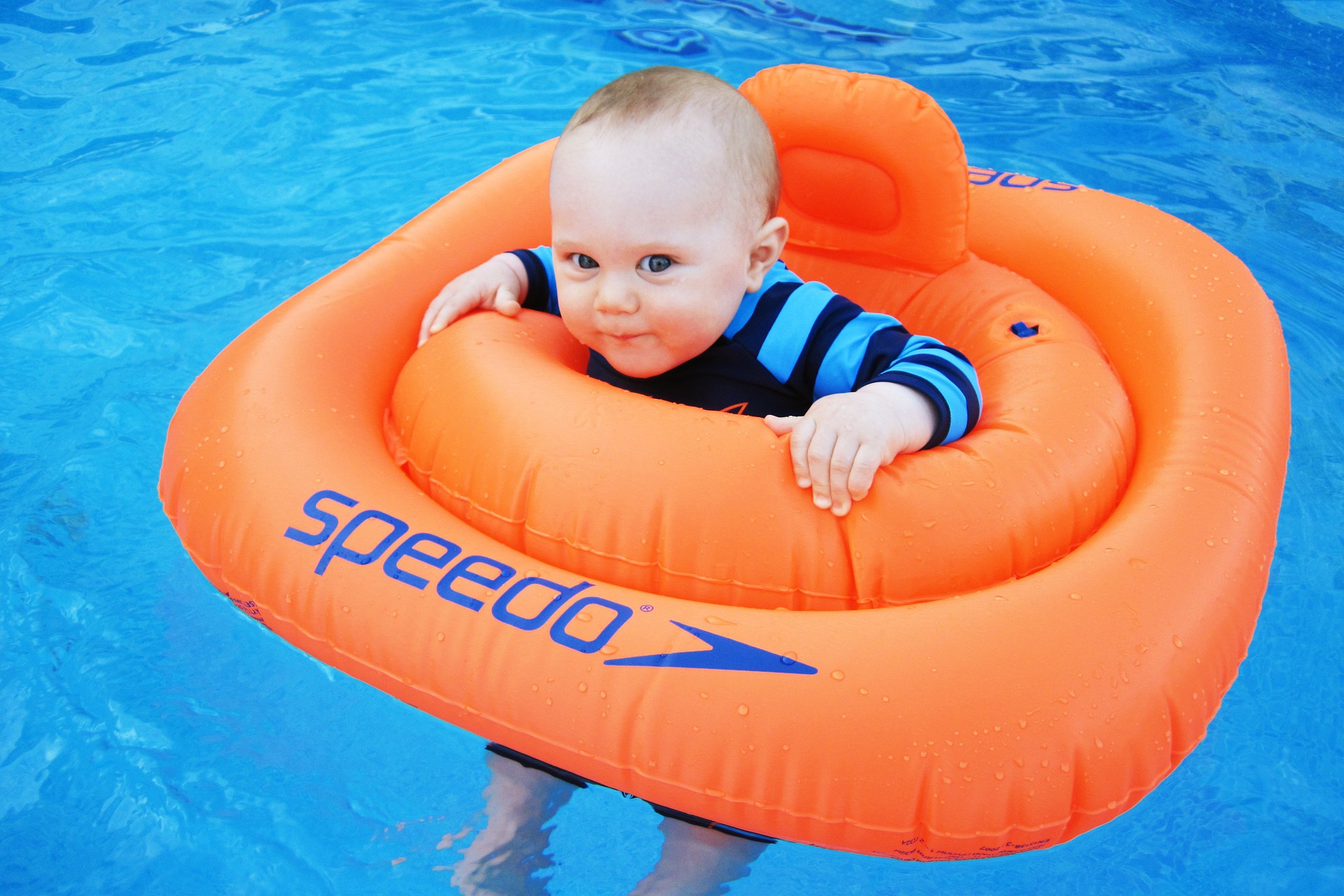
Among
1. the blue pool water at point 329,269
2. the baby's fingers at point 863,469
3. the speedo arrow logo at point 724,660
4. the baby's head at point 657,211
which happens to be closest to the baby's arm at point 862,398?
the baby's fingers at point 863,469

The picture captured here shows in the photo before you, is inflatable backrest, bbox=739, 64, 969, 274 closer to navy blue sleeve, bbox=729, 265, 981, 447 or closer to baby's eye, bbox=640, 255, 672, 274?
navy blue sleeve, bbox=729, 265, 981, 447

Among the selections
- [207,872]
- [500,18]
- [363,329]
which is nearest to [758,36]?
[500,18]

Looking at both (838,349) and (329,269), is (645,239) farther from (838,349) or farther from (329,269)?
(329,269)

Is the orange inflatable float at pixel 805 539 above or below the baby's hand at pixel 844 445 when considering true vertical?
below

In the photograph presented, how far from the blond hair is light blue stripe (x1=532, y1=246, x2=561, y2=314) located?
1.55 feet

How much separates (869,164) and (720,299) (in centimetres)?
62

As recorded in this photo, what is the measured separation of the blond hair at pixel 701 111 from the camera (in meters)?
1.81

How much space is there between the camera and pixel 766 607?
1.72 metres

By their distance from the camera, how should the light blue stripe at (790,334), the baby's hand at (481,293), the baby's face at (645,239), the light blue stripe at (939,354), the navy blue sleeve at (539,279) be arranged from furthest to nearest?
the navy blue sleeve at (539,279), the baby's hand at (481,293), the light blue stripe at (790,334), the light blue stripe at (939,354), the baby's face at (645,239)

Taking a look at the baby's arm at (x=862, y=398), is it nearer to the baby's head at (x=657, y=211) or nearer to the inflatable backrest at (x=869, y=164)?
the baby's head at (x=657, y=211)

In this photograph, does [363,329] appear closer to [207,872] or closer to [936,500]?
[207,872]

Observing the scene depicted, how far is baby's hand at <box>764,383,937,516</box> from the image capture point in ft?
5.49

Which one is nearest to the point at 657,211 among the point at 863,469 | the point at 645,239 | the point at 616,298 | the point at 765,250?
the point at 645,239

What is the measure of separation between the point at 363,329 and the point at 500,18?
3397 millimetres
